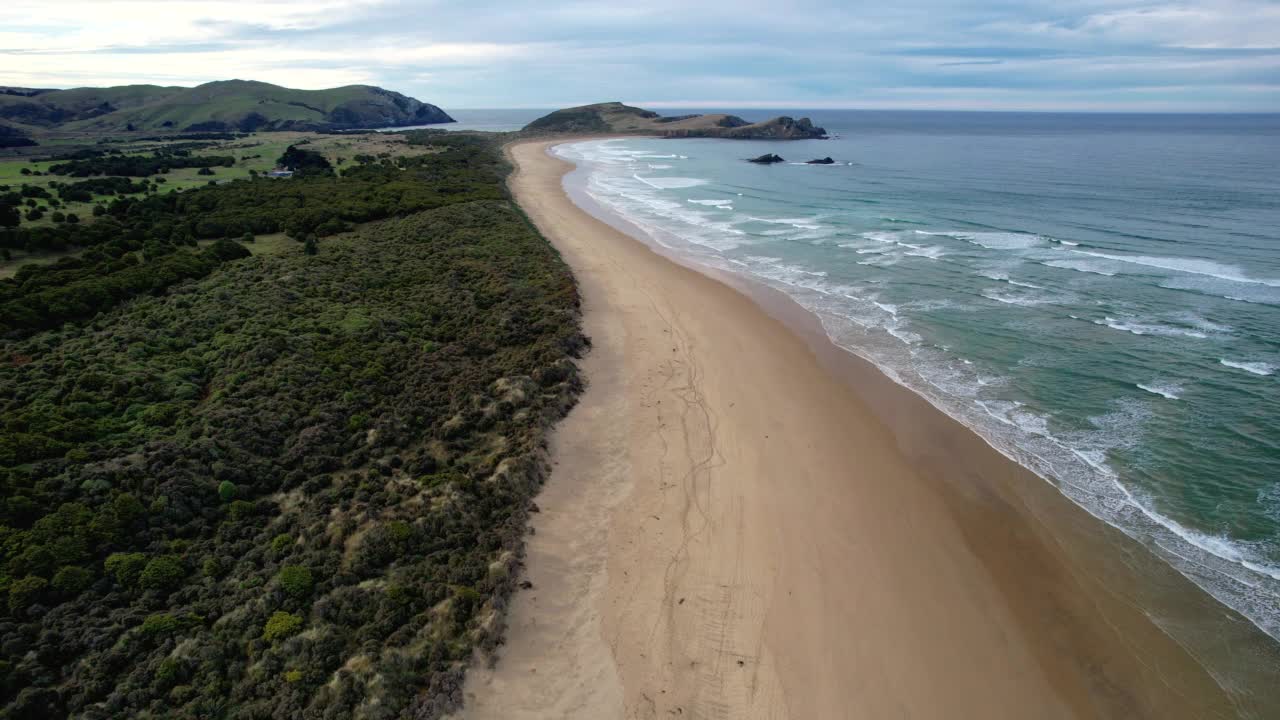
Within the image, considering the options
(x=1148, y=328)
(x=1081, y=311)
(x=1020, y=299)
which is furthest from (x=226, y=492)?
(x=1148, y=328)

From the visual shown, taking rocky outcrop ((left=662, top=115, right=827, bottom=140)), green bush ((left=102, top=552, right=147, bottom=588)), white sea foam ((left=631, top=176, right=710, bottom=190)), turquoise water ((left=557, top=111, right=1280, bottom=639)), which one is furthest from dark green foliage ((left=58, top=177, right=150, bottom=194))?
rocky outcrop ((left=662, top=115, right=827, bottom=140))

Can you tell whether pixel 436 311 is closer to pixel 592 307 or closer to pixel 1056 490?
pixel 592 307

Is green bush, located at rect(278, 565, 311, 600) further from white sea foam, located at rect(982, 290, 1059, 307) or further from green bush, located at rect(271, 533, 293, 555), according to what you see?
white sea foam, located at rect(982, 290, 1059, 307)

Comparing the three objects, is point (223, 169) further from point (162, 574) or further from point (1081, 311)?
point (1081, 311)

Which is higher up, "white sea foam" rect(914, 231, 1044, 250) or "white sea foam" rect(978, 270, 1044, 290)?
"white sea foam" rect(914, 231, 1044, 250)

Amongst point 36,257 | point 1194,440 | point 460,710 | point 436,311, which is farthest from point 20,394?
point 1194,440

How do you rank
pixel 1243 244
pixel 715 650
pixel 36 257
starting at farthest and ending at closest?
pixel 1243 244 → pixel 36 257 → pixel 715 650

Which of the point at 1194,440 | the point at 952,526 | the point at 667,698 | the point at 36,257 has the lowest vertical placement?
the point at 667,698
